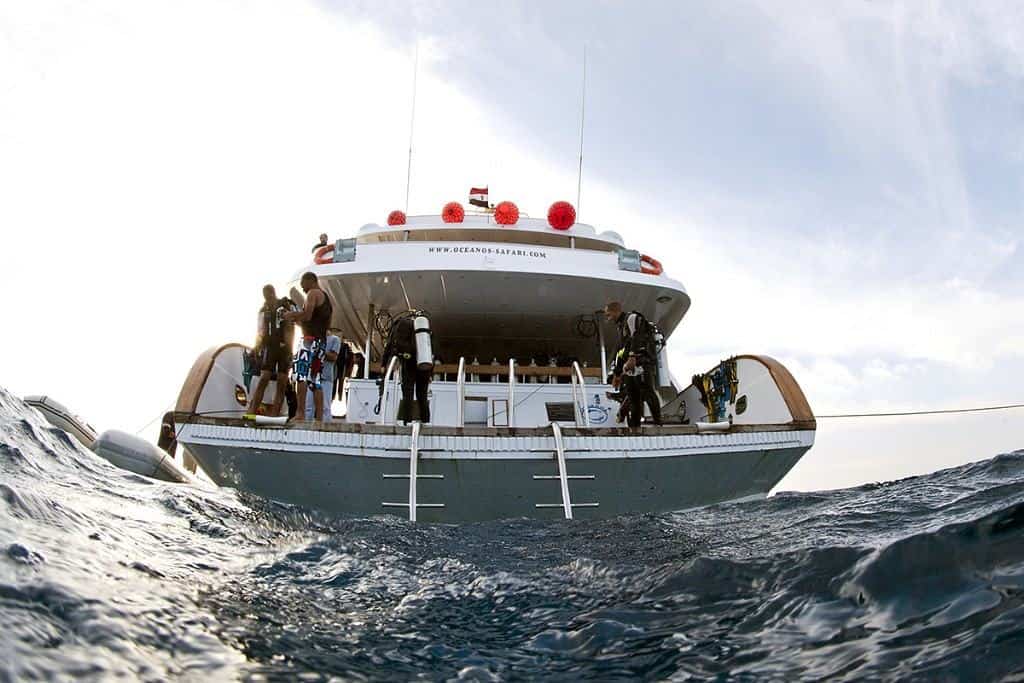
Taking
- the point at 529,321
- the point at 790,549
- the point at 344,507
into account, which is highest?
the point at 529,321

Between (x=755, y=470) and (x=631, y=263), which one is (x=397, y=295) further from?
(x=755, y=470)

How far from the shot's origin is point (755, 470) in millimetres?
5641

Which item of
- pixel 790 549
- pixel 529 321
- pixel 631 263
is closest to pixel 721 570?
pixel 790 549

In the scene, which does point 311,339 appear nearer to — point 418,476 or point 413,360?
point 413,360

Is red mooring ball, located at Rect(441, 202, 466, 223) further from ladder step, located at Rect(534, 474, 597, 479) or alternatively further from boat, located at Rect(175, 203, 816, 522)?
ladder step, located at Rect(534, 474, 597, 479)

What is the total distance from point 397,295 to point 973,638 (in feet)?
25.3

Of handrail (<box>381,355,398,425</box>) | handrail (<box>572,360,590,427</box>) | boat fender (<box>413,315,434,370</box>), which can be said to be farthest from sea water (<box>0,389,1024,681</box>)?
handrail (<box>381,355,398,425</box>)

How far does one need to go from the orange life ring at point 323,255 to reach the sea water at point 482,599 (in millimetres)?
5417

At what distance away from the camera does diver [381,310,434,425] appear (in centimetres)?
615

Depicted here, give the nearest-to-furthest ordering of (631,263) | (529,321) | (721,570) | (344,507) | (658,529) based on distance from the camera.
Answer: (721,570) < (658,529) < (344,507) < (631,263) < (529,321)

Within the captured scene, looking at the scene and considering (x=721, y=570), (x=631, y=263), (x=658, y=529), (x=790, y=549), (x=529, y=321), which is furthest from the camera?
(x=529, y=321)

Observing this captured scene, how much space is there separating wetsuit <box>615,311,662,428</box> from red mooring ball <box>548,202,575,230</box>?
11.3 ft

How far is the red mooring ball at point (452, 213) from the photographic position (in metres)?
9.52

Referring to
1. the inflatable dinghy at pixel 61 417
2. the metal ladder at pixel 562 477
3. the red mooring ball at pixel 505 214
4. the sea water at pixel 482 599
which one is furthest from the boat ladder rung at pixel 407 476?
the red mooring ball at pixel 505 214
